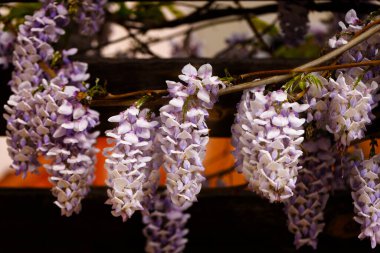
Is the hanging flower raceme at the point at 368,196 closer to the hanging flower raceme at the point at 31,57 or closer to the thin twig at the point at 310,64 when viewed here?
the thin twig at the point at 310,64

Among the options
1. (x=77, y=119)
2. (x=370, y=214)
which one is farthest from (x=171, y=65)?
(x=370, y=214)

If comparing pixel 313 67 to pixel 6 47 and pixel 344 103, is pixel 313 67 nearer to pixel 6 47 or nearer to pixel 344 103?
pixel 344 103

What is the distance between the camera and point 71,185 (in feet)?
2.41

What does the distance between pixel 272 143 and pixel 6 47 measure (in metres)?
0.39

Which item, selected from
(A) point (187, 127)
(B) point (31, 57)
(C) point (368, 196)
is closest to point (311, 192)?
(C) point (368, 196)

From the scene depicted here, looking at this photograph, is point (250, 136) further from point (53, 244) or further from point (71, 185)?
point (53, 244)

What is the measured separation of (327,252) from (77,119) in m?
0.40

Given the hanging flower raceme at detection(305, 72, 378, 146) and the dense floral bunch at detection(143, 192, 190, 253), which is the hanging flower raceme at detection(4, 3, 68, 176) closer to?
the dense floral bunch at detection(143, 192, 190, 253)

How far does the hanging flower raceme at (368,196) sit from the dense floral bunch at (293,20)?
1.20ft

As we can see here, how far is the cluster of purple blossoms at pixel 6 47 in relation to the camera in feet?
2.81

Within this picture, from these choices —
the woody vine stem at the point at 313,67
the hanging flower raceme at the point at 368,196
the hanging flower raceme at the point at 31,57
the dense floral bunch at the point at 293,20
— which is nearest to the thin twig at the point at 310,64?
the woody vine stem at the point at 313,67

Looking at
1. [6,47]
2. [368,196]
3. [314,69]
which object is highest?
[6,47]

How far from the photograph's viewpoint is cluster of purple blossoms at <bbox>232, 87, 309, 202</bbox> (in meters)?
0.60

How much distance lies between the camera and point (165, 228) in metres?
0.89
